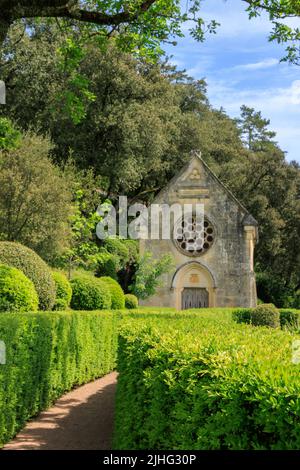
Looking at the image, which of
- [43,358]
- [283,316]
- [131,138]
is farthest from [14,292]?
[131,138]

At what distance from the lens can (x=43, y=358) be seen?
362 inches

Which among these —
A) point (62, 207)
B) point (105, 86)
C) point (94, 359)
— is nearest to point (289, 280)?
point (105, 86)

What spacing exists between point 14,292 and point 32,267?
2017mm

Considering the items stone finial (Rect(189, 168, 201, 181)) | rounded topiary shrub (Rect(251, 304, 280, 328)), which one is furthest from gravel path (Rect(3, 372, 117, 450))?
stone finial (Rect(189, 168, 201, 181))

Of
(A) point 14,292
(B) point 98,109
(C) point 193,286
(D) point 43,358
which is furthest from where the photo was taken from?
(B) point 98,109

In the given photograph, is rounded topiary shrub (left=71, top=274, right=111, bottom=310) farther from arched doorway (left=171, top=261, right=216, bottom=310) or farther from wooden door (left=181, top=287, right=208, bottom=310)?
wooden door (left=181, top=287, right=208, bottom=310)

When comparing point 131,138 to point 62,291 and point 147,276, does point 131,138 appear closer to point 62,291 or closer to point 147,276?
point 147,276

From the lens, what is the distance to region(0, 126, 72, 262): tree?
2073 cm

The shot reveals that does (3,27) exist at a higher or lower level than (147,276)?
higher

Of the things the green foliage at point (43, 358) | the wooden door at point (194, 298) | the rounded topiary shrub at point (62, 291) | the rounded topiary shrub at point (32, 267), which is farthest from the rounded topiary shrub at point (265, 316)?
the rounded topiary shrub at point (32, 267)

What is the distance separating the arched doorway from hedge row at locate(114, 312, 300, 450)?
2065 centimetres

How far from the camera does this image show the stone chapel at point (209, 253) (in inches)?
1036

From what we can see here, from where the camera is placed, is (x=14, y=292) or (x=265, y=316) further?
(x=265, y=316)
